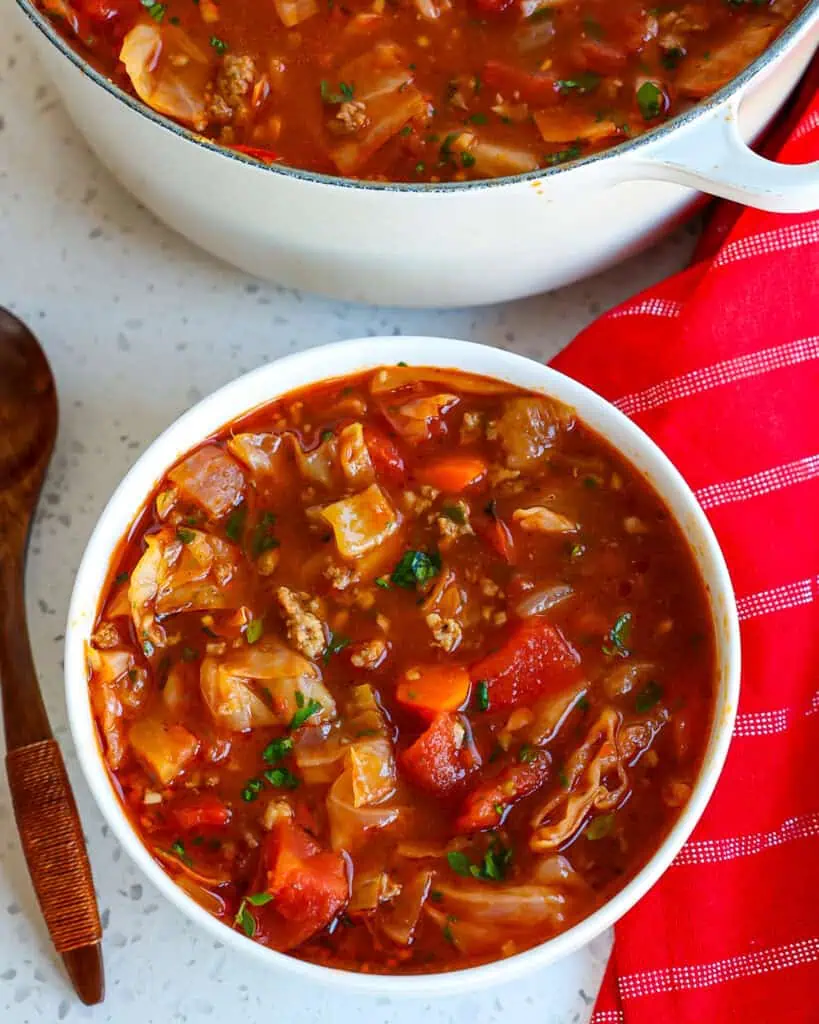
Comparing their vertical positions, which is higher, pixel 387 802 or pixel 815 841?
pixel 387 802

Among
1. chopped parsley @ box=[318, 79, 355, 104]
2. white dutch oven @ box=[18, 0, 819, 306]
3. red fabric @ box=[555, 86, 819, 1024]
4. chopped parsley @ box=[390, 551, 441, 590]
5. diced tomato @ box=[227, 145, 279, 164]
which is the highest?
chopped parsley @ box=[318, 79, 355, 104]

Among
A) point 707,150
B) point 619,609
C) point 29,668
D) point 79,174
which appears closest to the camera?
point 707,150

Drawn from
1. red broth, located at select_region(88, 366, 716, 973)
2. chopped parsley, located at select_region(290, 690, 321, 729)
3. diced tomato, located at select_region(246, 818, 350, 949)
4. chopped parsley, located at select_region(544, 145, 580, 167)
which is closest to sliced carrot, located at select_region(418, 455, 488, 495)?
red broth, located at select_region(88, 366, 716, 973)

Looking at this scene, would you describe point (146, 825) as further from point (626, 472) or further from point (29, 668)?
point (626, 472)

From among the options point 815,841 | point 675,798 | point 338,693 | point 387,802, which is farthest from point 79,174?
point 815,841

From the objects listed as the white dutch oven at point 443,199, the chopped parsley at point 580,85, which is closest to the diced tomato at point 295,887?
the white dutch oven at point 443,199

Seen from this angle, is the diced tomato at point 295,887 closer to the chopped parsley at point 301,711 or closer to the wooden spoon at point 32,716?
the chopped parsley at point 301,711

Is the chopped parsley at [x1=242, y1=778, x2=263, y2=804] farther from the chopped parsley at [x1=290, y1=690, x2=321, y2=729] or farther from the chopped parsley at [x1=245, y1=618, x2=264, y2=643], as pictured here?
the chopped parsley at [x1=245, y1=618, x2=264, y2=643]
